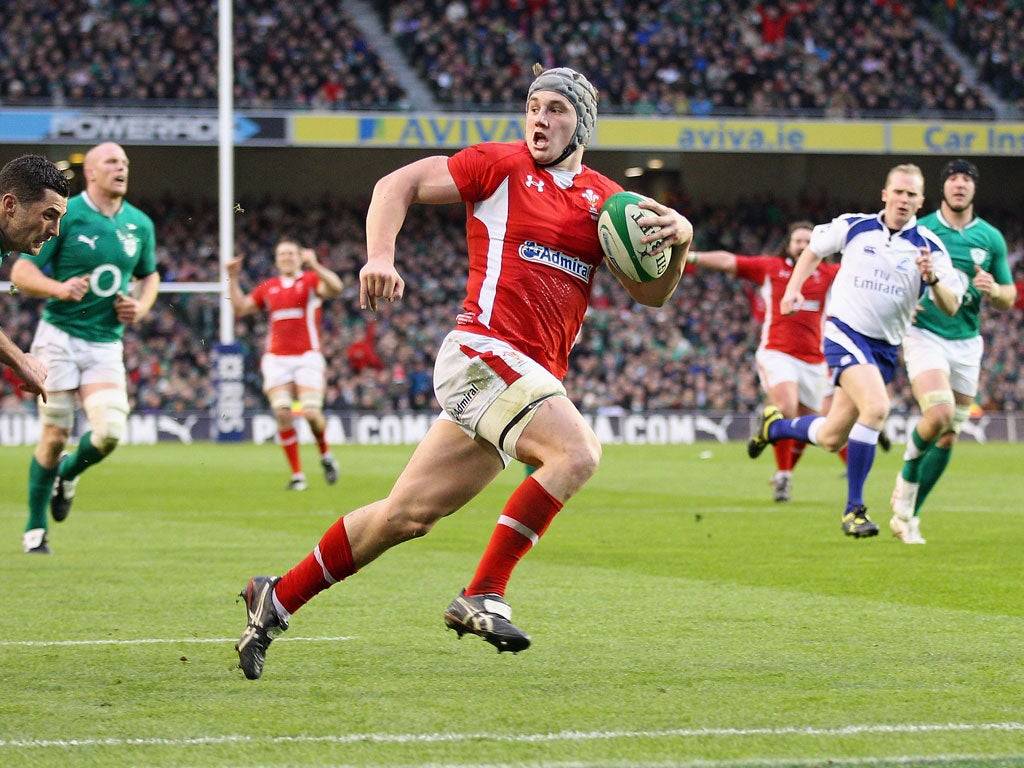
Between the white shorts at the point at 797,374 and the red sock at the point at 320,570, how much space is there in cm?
960

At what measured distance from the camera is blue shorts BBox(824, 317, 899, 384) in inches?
389

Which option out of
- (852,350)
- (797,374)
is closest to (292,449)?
(797,374)

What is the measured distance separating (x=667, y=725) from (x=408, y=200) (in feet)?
6.35

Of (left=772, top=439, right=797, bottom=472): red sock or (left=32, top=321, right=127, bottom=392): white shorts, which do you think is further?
(left=772, top=439, right=797, bottom=472): red sock

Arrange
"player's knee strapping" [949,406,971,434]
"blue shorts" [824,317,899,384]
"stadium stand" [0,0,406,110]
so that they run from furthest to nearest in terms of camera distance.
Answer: "stadium stand" [0,0,406,110] → "player's knee strapping" [949,406,971,434] → "blue shorts" [824,317,899,384]

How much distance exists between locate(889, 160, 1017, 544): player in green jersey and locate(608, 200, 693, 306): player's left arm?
5.03 m

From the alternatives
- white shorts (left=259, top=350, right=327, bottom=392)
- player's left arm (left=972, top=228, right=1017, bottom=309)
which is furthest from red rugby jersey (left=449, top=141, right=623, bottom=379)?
white shorts (left=259, top=350, right=327, bottom=392)

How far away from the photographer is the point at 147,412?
27.7 meters

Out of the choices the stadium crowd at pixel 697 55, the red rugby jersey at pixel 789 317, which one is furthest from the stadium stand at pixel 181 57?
the red rugby jersey at pixel 789 317

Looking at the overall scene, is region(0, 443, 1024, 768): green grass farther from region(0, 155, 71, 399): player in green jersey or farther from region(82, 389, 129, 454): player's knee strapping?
region(0, 155, 71, 399): player in green jersey

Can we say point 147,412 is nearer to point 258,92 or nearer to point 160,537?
point 258,92

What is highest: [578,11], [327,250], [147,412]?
[578,11]

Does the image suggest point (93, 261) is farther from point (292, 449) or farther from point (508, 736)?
point (292, 449)

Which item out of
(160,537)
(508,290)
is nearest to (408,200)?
(508,290)
